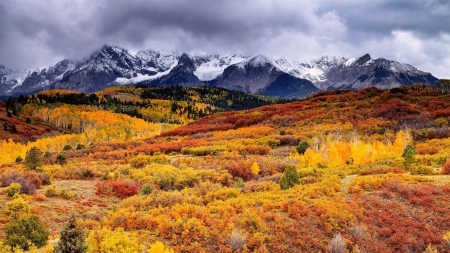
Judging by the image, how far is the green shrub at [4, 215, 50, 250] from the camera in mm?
11219

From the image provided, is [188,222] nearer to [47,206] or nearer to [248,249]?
[248,249]

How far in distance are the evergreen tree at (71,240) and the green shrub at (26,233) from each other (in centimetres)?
262

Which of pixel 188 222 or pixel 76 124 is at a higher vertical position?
pixel 76 124

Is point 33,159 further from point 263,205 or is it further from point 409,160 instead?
point 409,160

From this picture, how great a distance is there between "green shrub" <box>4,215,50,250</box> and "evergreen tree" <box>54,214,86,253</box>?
2616 millimetres

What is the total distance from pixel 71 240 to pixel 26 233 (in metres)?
3.35

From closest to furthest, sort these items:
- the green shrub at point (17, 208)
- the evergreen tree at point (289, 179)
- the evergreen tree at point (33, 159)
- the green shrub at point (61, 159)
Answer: the green shrub at point (17, 208)
the evergreen tree at point (289, 179)
the evergreen tree at point (33, 159)
the green shrub at point (61, 159)

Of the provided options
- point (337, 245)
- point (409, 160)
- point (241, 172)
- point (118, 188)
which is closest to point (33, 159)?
point (118, 188)

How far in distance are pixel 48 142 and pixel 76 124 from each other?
6408cm

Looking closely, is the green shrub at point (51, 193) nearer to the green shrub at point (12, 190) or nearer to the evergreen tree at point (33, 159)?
the green shrub at point (12, 190)

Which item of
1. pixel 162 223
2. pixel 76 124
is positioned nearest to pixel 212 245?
pixel 162 223

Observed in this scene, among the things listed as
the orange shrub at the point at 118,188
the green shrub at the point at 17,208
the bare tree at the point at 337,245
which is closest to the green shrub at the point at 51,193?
the orange shrub at the point at 118,188

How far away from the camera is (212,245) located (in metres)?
11.9

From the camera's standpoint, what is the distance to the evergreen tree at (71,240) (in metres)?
9.45
